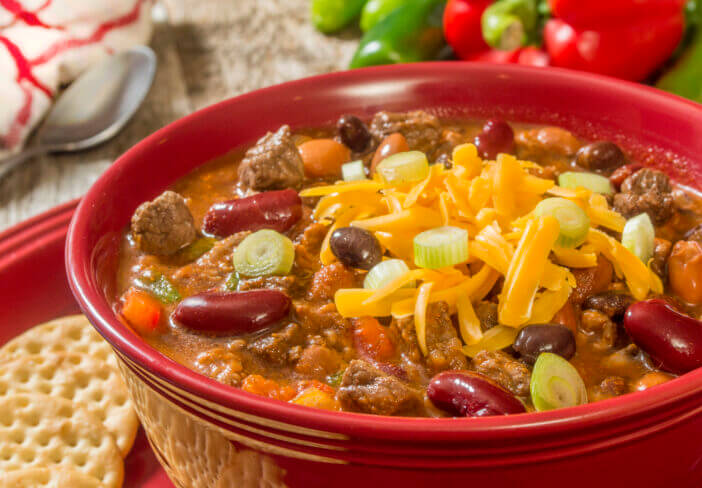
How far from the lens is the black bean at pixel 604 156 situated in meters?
2.76

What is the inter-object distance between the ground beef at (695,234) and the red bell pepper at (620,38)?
79.1 inches

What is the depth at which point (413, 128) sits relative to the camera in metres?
2.91

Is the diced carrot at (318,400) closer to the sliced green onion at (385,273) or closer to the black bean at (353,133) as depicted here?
the sliced green onion at (385,273)

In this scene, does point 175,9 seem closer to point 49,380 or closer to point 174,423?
point 49,380

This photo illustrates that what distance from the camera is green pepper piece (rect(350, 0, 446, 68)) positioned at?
4.66 meters

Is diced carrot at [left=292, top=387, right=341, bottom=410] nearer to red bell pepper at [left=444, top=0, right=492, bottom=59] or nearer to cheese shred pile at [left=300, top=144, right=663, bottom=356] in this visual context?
cheese shred pile at [left=300, top=144, right=663, bottom=356]

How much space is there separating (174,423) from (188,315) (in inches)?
13.9

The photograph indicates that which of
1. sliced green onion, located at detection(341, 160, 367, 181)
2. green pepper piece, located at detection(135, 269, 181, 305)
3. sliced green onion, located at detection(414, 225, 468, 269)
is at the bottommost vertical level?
green pepper piece, located at detection(135, 269, 181, 305)

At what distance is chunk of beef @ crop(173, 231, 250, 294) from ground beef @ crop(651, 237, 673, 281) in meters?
1.27

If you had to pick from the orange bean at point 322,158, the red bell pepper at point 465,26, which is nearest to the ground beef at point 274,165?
the orange bean at point 322,158

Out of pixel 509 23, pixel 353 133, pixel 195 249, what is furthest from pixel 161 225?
pixel 509 23

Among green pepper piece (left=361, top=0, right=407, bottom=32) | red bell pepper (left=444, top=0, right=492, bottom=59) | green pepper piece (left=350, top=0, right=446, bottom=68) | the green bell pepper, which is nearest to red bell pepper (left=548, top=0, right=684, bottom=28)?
the green bell pepper

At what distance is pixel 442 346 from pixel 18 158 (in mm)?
3146

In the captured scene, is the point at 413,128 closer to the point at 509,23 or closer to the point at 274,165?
the point at 274,165
